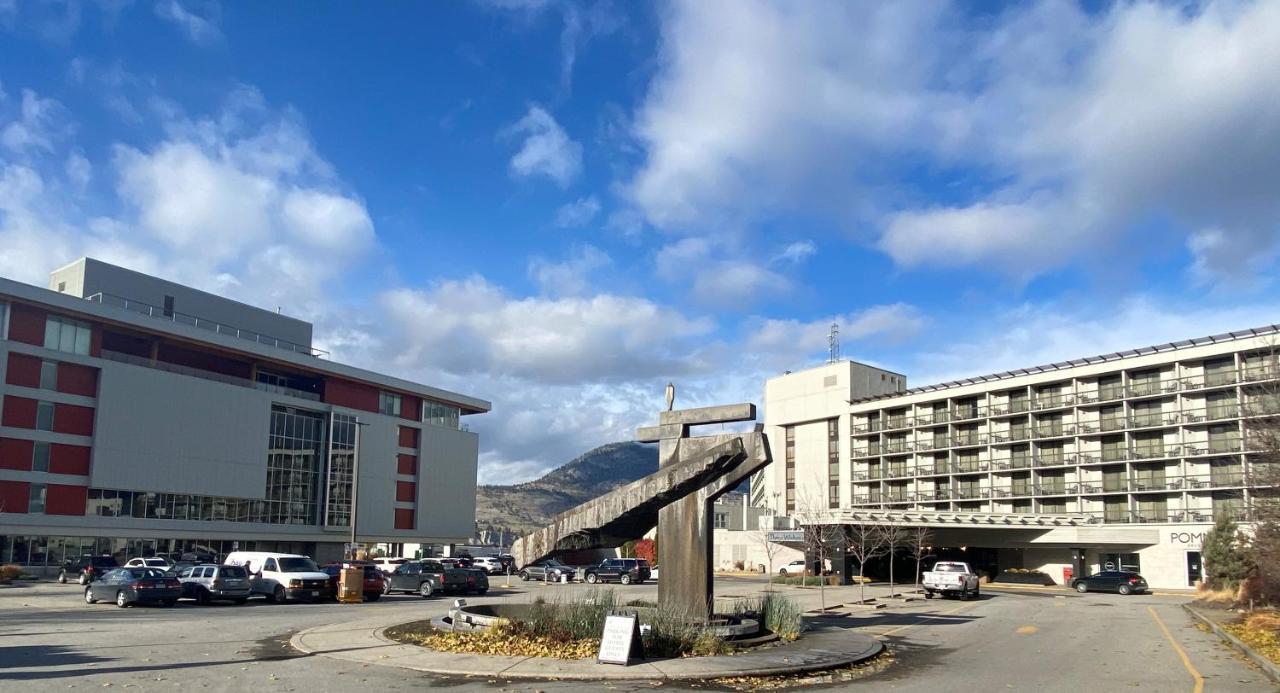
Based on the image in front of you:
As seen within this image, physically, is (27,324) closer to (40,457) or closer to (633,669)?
(40,457)

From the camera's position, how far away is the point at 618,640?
Answer: 53.4 ft

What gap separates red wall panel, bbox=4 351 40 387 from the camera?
2128 inches

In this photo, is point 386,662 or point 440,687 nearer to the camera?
point 440,687

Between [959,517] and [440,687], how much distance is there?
182 feet

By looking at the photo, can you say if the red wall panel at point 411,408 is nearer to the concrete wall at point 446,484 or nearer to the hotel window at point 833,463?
the concrete wall at point 446,484

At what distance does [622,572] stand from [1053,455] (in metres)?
39.4

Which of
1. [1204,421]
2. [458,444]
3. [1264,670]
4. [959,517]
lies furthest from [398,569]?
[1204,421]

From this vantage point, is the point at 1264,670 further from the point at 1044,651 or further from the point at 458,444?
the point at 458,444

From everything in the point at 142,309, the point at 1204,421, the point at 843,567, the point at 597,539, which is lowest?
the point at 843,567

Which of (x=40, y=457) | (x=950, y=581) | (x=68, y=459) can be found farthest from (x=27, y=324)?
(x=950, y=581)

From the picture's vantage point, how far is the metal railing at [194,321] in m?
64.2

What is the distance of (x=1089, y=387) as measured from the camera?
238ft

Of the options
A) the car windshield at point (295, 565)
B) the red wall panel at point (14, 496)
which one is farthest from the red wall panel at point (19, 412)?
the car windshield at point (295, 565)

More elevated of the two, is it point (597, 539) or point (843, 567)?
point (597, 539)
